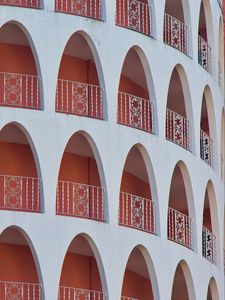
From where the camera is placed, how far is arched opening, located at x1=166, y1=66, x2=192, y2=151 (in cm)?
5341

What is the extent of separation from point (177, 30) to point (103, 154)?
606 cm

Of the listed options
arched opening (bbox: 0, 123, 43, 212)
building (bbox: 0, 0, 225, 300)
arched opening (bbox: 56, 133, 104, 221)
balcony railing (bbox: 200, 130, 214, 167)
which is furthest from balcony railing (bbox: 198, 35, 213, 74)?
arched opening (bbox: 0, 123, 43, 212)

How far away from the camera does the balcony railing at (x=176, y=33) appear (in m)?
53.9

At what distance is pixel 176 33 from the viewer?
54188 millimetres

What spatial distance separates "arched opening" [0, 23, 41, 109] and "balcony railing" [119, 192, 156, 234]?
4263mm

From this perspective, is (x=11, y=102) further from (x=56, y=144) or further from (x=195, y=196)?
(x=195, y=196)

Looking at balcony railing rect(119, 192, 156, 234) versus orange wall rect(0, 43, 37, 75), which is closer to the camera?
orange wall rect(0, 43, 37, 75)

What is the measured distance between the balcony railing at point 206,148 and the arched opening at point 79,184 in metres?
4.86

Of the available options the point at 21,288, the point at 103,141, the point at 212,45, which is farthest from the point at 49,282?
the point at 212,45

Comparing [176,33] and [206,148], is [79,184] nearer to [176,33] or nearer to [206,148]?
[206,148]

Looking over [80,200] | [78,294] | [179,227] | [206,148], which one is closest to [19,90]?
[80,200]

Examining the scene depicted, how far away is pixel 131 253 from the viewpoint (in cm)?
5141

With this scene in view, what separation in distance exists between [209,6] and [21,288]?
41.1 ft

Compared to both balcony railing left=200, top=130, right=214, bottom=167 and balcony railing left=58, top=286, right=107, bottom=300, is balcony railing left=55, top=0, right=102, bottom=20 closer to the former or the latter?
balcony railing left=200, top=130, right=214, bottom=167
